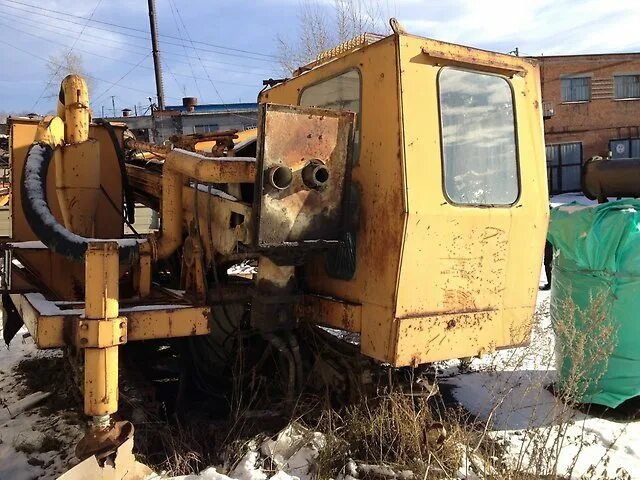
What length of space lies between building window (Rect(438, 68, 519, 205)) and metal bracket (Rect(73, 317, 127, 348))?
183 centimetres

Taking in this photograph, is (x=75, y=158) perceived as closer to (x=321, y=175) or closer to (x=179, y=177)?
(x=179, y=177)

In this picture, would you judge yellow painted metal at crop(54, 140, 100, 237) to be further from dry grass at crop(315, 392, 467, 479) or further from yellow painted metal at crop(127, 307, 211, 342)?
dry grass at crop(315, 392, 467, 479)

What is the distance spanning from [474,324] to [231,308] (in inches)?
66.4

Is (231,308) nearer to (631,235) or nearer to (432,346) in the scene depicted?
(432,346)

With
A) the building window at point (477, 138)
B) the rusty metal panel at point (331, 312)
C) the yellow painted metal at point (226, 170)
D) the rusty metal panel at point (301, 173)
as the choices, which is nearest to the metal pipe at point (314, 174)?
the rusty metal panel at point (301, 173)

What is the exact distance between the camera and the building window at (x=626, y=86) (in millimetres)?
25750

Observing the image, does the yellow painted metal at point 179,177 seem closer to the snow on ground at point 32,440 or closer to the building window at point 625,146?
the snow on ground at point 32,440

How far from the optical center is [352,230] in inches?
126

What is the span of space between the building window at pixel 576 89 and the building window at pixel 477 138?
2445 cm

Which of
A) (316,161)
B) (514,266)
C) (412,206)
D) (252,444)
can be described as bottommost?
(252,444)

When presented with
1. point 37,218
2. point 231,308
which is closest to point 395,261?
point 231,308

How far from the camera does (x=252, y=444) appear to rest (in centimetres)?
337

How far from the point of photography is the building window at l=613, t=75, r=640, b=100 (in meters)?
25.8

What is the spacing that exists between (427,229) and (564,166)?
80.3 ft
